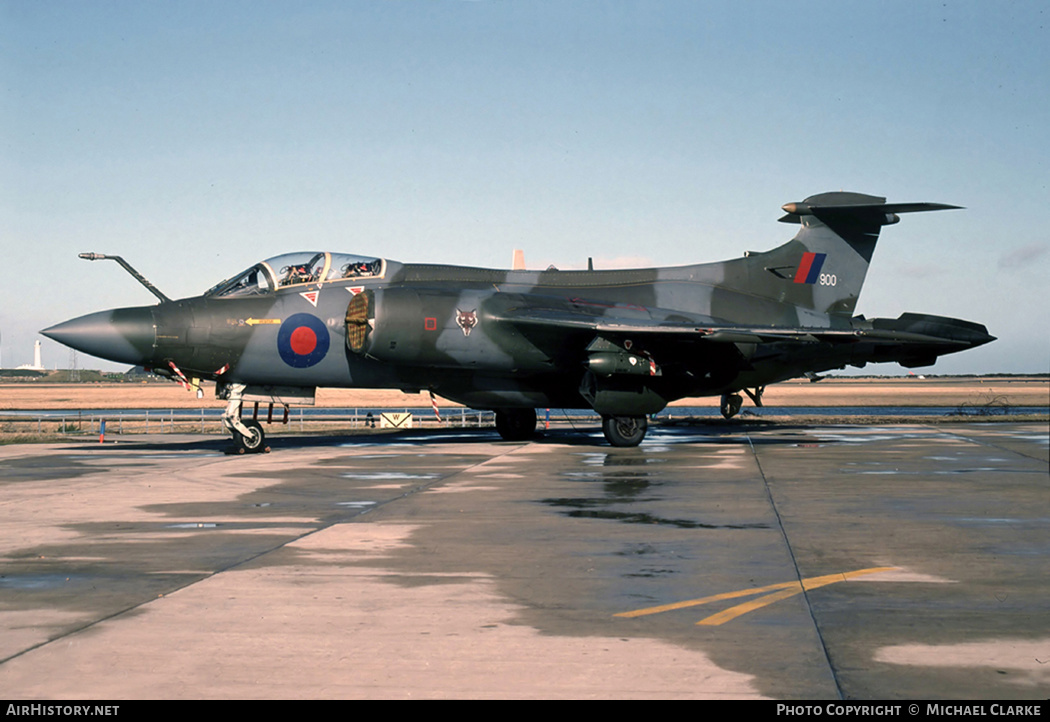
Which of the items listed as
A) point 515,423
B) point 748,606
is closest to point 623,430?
point 515,423

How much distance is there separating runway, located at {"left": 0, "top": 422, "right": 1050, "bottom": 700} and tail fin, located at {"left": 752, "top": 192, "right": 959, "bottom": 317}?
1025cm

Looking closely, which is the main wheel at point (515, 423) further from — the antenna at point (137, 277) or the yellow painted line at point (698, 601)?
the yellow painted line at point (698, 601)

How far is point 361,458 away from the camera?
61.5 ft

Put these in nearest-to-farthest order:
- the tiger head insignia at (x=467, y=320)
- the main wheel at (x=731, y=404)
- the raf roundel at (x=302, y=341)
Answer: the raf roundel at (x=302, y=341), the tiger head insignia at (x=467, y=320), the main wheel at (x=731, y=404)

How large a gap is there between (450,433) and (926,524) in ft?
60.7

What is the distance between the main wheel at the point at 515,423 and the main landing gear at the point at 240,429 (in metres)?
6.31

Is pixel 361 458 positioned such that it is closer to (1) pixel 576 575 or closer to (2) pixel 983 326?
(1) pixel 576 575

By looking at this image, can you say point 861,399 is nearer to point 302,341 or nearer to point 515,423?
point 515,423

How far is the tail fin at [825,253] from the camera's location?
2511 cm

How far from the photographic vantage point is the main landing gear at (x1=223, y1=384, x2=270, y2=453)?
64.7 ft

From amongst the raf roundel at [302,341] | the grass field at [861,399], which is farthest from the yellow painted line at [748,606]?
the raf roundel at [302,341]

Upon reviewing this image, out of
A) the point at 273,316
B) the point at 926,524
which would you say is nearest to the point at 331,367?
the point at 273,316

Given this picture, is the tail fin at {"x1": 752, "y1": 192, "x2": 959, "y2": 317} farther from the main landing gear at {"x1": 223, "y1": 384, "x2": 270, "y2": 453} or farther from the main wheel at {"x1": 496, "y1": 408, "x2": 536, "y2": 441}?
the main landing gear at {"x1": 223, "y1": 384, "x2": 270, "y2": 453}

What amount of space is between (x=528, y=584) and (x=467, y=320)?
1359 centimetres
